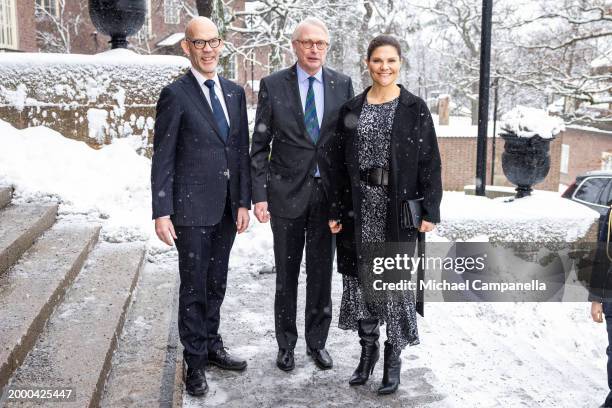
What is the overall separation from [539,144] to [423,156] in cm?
428

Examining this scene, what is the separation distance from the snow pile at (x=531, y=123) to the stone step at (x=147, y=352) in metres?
4.54

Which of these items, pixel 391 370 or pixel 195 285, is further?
pixel 391 370

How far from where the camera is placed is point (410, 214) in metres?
3.37

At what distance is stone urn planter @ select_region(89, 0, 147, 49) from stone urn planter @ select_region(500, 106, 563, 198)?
4763mm

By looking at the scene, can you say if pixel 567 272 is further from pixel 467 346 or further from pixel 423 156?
pixel 423 156

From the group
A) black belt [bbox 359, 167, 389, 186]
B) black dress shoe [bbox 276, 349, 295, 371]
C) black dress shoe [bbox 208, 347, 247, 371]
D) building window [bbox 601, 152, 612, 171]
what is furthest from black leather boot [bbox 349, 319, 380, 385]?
Result: building window [bbox 601, 152, 612, 171]

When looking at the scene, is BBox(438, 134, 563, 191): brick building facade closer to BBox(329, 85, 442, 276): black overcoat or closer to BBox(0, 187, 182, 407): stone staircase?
BBox(0, 187, 182, 407): stone staircase

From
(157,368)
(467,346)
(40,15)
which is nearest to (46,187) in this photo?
(157,368)

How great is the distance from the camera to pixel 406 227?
3.41 m

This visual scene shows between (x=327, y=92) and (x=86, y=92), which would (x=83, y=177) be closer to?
(x=86, y=92)

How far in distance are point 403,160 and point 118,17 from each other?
513 cm

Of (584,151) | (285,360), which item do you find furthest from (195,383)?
(584,151)

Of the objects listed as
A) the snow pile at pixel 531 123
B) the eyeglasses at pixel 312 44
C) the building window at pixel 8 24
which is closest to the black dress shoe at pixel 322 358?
the eyeglasses at pixel 312 44

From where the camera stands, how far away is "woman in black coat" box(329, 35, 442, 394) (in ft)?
11.0
